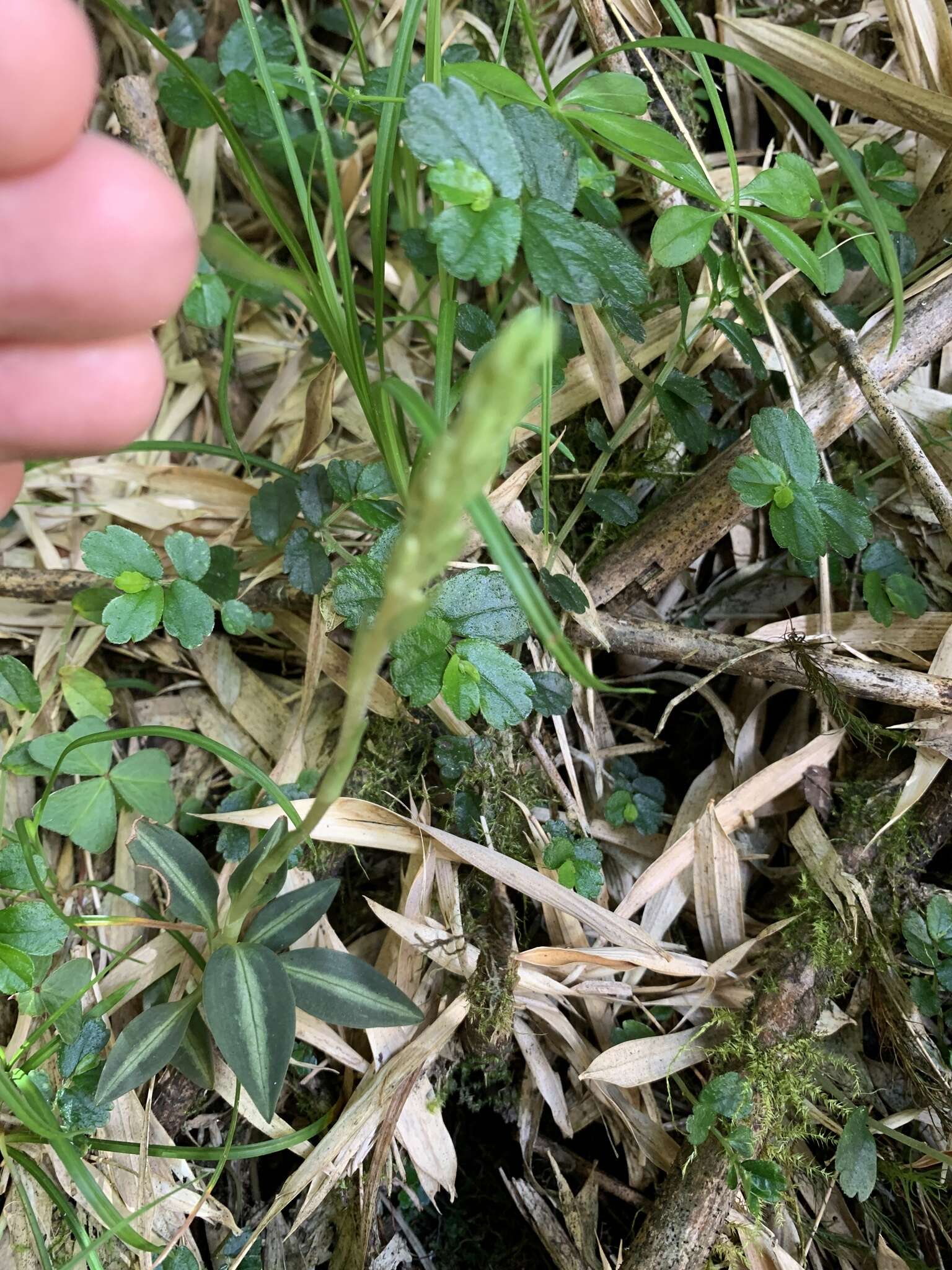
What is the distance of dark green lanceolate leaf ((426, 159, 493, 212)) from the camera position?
0.78m

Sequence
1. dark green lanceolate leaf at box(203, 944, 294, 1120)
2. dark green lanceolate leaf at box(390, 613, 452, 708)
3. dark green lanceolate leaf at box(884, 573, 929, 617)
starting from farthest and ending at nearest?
dark green lanceolate leaf at box(884, 573, 929, 617)
dark green lanceolate leaf at box(390, 613, 452, 708)
dark green lanceolate leaf at box(203, 944, 294, 1120)

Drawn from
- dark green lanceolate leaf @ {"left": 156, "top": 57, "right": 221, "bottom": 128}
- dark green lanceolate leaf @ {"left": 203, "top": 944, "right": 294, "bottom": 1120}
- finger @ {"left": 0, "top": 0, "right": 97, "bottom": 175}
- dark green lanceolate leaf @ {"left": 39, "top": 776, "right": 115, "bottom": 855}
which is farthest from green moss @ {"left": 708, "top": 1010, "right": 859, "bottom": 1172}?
dark green lanceolate leaf @ {"left": 156, "top": 57, "right": 221, "bottom": 128}

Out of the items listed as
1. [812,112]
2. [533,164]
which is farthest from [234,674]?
[812,112]

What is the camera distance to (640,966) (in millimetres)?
1127

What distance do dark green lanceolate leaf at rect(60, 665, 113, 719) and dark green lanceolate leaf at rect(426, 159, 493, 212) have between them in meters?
0.87

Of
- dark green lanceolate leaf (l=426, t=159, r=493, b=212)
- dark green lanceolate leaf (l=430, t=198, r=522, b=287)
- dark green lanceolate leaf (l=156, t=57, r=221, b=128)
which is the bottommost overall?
dark green lanceolate leaf (l=430, t=198, r=522, b=287)

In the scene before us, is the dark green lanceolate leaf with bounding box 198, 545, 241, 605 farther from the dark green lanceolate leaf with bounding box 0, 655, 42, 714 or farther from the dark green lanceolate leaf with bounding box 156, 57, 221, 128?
the dark green lanceolate leaf with bounding box 156, 57, 221, 128

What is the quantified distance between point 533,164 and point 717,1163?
3.90ft

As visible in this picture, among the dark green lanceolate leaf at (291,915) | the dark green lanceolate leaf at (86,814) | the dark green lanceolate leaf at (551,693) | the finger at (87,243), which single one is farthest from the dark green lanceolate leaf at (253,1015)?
the finger at (87,243)

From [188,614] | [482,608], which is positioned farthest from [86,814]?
[482,608]

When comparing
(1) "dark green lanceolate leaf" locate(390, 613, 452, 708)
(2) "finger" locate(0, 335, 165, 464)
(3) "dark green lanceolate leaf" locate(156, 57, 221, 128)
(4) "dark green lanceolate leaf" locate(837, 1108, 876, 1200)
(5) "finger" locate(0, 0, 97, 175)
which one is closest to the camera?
(5) "finger" locate(0, 0, 97, 175)

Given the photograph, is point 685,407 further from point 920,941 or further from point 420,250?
point 920,941

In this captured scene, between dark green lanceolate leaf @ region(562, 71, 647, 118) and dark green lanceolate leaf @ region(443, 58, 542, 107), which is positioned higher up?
dark green lanceolate leaf @ region(443, 58, 542, 107)

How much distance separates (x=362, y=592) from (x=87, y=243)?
462 millimetres
